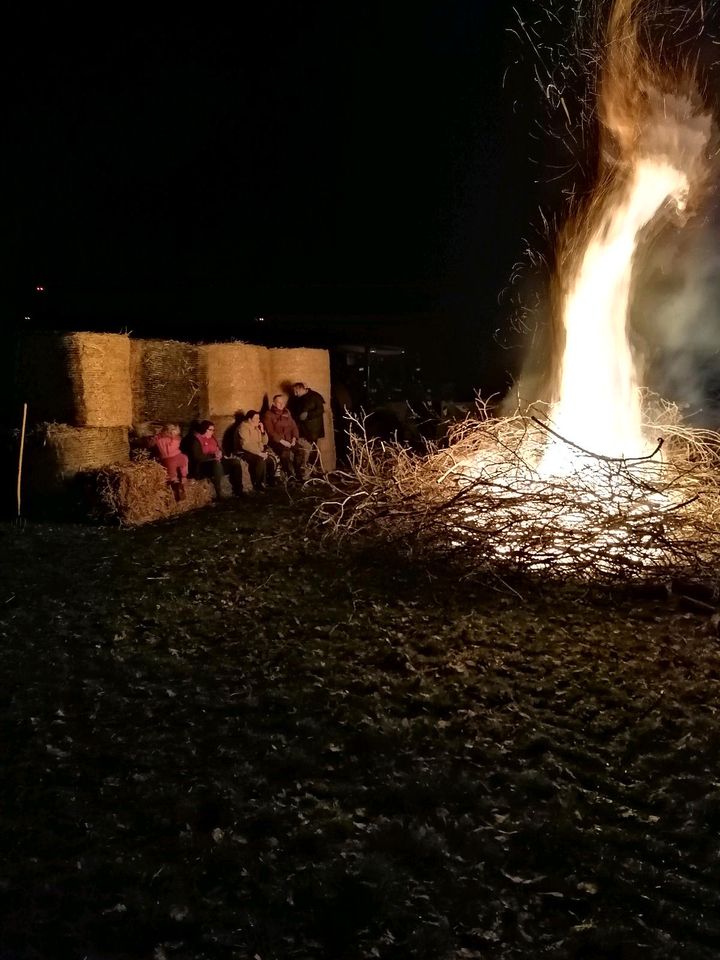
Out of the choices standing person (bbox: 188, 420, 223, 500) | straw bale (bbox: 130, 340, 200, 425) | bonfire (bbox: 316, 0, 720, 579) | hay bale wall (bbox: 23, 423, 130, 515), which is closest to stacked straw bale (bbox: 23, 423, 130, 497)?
hay bale wall (bbox: 23, 423, 130, 515)

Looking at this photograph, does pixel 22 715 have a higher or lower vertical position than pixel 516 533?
lower

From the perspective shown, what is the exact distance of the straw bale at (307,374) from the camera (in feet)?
39.5

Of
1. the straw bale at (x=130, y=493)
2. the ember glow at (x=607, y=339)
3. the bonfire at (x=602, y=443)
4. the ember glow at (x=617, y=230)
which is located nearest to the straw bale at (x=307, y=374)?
the straw bale at (x=130, y=493)

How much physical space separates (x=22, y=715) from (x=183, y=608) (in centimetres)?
177

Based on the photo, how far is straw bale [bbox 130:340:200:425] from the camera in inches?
389

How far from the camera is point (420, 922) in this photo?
2.27 metres

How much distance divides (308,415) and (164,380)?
2.66 m

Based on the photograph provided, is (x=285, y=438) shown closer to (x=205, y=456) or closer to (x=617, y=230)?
(x=205, y=456)

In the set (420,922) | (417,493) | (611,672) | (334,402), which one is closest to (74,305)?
(334,402)

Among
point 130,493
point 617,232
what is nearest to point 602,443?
point 617,232

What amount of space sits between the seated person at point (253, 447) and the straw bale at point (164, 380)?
849mm

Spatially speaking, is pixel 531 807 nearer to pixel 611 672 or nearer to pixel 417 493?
pixel 611 672

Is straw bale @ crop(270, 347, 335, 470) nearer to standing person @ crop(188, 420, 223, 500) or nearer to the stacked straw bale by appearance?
standing person @ crop(188, 420, 223, 500)

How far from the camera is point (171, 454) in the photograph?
30.8 feet
